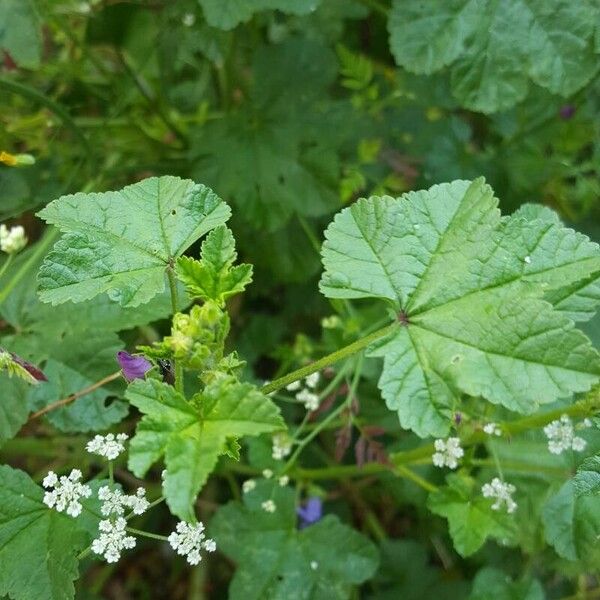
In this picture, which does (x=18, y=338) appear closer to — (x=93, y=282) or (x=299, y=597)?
(x=93, y=282)

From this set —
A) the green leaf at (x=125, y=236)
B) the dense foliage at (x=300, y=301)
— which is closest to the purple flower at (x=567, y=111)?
the dense foliage at (x=300, y=301)

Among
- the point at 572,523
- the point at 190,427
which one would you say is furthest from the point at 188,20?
the point at 572,523

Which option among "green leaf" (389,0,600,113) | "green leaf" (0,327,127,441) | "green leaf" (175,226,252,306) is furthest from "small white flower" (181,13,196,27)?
"green leaf" (175,226,252,306)

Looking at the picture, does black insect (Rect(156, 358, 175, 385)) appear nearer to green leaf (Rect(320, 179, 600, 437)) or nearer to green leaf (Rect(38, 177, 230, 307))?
green leaf (Rect(38, 177, 230, 307))

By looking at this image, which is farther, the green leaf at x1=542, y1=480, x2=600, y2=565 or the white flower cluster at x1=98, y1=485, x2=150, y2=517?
the green leaf at x1=542, y1=480, x2=600, y2=565

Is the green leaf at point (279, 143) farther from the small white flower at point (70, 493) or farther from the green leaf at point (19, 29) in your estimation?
the small white flower at point (70, 493)

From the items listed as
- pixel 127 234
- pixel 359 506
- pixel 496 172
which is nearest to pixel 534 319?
pixel 127 234
